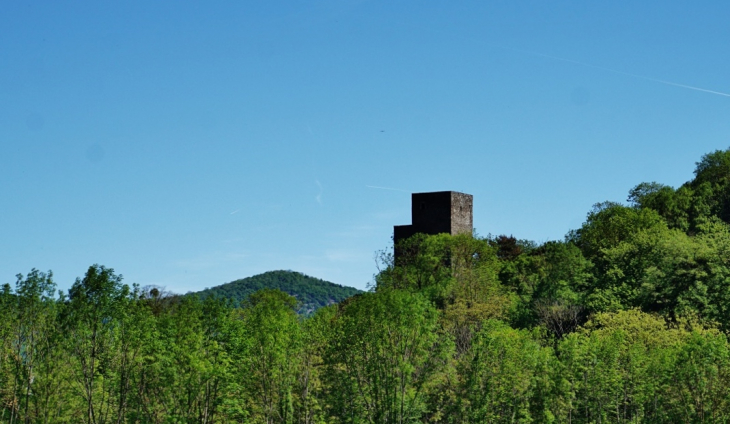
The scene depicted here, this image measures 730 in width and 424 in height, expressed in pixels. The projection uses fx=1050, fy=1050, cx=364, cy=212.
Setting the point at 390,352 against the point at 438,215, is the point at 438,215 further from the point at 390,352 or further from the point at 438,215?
Result: the point at 390,352

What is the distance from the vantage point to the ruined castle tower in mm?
116250

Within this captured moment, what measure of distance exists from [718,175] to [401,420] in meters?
67.1

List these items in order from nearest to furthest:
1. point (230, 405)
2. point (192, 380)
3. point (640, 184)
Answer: point (192, 380)
point (230, 405)
point (640, 184)

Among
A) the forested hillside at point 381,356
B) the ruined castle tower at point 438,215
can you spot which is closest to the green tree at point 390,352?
the forested hillside at point 381,356

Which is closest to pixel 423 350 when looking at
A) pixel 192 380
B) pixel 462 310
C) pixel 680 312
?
pixel 192 380

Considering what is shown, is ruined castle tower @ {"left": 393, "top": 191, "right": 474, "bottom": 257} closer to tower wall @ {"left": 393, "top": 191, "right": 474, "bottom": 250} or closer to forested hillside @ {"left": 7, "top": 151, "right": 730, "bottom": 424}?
tower wall @ {"left": 393, "top": 191, "right": 474, "bottom": 250}

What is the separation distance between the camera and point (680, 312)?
7281 centimetres

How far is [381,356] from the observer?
54031 mm

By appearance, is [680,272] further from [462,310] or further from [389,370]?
[389,370]

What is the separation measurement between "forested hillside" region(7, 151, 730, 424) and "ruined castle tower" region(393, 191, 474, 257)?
3098 cm

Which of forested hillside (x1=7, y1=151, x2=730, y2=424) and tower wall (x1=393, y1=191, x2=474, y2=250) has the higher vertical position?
tower wall (x1=393, y1=191, x2=474, y2=250)

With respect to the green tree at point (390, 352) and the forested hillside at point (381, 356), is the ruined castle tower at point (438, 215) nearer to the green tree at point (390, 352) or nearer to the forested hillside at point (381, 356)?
the forested hillside at point (381, 356)

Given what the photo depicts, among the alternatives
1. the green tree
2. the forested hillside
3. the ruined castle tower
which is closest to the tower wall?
the ruined castle tower

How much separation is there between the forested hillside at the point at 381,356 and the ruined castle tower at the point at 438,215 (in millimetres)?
30981
